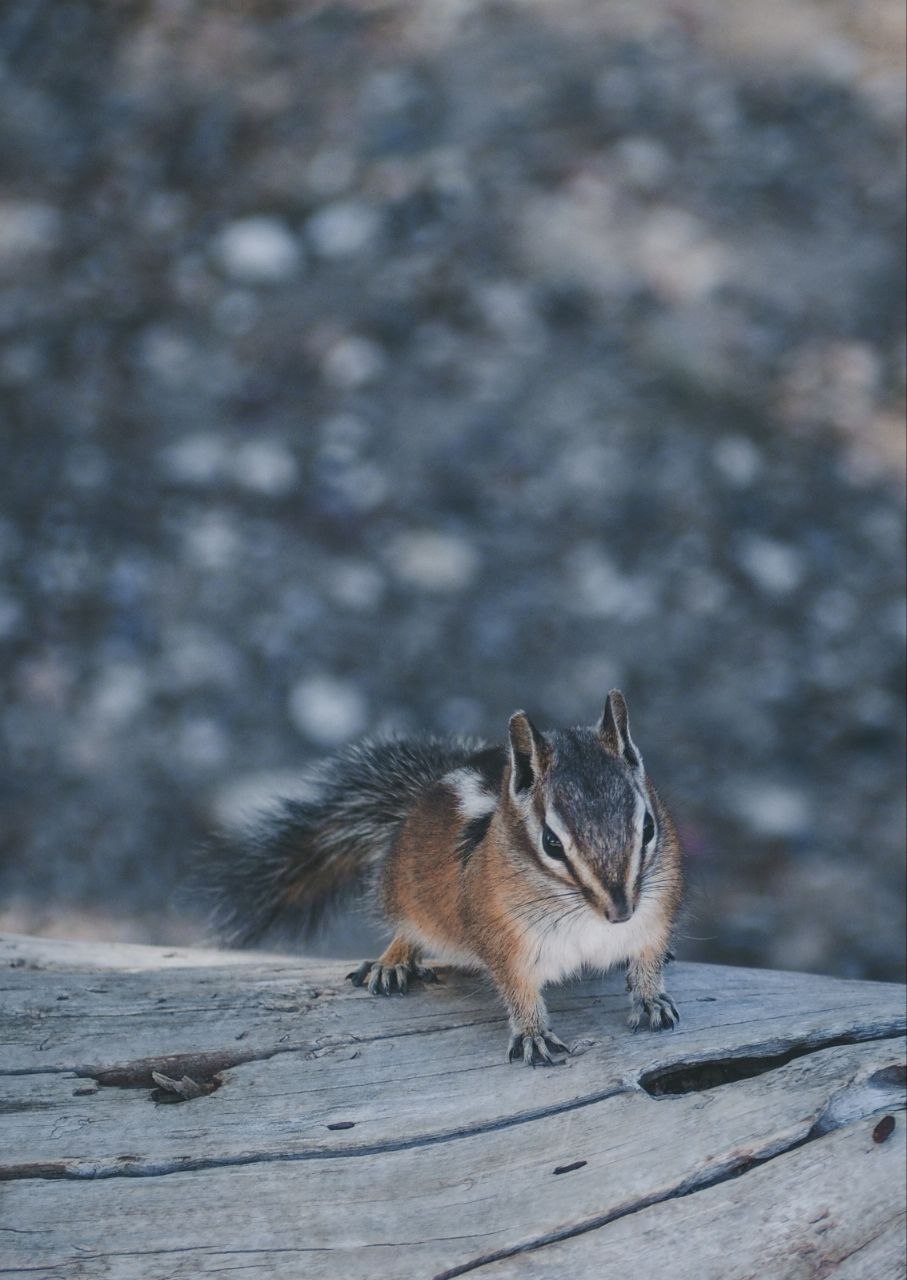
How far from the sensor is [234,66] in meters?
3.26

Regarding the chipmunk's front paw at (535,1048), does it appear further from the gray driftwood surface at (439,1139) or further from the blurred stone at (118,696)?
the blurred stone at (118,696)

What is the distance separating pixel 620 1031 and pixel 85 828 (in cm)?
95

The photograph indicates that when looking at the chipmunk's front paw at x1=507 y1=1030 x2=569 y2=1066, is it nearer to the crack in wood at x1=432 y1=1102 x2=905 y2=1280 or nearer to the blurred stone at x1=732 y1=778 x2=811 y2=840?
the crack in wood at x1=432 y1=1102 x2=905 y2=1280

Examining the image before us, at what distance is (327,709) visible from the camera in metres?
2.25

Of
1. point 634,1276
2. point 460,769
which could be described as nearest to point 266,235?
point 460,769

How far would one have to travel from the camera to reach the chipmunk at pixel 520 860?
133 cm

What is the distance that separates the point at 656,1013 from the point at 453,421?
1420 millimetres

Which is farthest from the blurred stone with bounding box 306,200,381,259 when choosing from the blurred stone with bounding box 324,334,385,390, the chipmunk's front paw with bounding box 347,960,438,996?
the chipmunk's front paw with bounding box 347,960,438,996

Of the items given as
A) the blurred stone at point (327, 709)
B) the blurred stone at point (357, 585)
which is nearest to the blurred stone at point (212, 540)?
the blurred stone at point (357, 585)

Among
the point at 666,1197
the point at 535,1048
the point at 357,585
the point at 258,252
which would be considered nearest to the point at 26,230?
the point at 258,252

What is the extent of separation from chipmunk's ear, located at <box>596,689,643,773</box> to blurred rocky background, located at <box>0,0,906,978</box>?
0.45 m

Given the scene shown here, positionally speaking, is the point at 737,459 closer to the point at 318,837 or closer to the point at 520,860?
the point at 318,837

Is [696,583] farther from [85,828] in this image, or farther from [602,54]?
[602,54]

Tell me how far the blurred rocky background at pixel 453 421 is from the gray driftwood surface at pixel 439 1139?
41 cm
